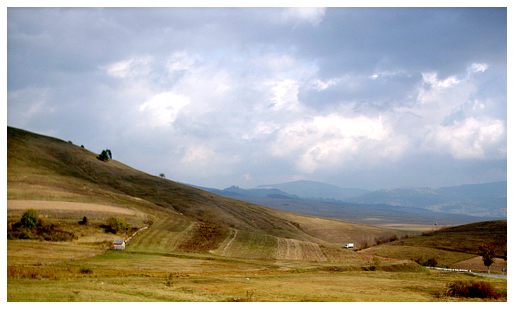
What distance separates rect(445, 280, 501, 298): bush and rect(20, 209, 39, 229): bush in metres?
68.8

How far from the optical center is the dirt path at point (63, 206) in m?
97.1

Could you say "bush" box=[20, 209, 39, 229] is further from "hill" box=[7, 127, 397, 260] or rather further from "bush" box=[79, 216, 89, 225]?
"hill" box=[7, 127, 397, 260]

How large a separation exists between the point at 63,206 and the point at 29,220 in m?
16.8

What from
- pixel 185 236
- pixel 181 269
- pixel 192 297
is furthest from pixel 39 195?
pixel 192 297

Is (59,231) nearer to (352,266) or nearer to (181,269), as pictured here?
(181,269)

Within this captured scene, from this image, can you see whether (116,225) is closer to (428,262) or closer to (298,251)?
(298,251)

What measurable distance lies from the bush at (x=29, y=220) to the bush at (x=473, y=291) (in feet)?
Result: 226

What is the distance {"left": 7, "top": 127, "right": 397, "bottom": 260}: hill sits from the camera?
3743 inches

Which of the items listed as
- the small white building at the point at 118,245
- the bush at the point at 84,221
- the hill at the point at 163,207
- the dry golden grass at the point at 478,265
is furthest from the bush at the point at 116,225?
the dry golden grass at the point at 478,265

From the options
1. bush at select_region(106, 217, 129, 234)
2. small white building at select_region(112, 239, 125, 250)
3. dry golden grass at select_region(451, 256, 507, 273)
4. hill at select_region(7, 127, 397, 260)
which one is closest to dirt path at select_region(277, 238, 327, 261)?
hill at select_region(7, 127, 397, 260)

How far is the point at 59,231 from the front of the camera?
85.9 m

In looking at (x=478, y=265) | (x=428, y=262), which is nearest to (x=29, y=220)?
(x=428, y=262)

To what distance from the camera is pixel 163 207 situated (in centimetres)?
13450
